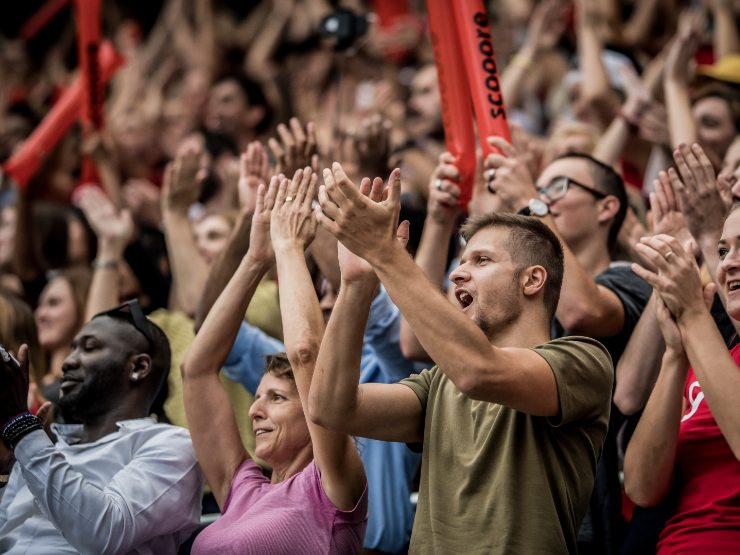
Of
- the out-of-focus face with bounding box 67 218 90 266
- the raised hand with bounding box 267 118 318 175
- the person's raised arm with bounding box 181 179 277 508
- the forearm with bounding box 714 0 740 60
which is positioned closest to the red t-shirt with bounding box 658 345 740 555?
the person's raised arm with bounding box 181 179 277 508

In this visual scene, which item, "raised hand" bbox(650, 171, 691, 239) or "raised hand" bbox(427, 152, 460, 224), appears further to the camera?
"raised hand" bbox(427, 152, 460, 224)

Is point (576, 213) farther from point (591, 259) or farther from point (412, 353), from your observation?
→ point (412, 353)

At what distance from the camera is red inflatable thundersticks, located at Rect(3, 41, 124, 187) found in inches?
239

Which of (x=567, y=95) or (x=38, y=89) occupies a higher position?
(x=38, y=89)

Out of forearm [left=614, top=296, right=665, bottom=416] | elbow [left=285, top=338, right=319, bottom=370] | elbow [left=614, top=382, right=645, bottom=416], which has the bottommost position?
elbow [left=614, top=382, right=645, bottom=416]

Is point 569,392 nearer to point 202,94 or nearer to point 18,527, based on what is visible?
point 18,527

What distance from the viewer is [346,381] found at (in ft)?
8.88

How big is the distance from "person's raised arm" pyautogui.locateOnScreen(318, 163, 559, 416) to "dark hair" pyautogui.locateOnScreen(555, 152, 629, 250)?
1.44 metres

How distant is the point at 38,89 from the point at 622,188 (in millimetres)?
6387

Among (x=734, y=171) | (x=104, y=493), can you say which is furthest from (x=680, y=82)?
(x=104, y=493)

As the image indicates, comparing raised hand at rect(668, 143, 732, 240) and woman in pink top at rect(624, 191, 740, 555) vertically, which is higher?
raised hand at rect(668, 143, 732, 240)

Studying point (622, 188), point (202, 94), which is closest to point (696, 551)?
point (622, 188)

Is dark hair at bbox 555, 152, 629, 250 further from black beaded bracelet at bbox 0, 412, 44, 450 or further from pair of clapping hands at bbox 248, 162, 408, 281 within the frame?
black beaded bracelet at bbox 0, 412, 44, 450

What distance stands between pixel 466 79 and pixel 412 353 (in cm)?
100
